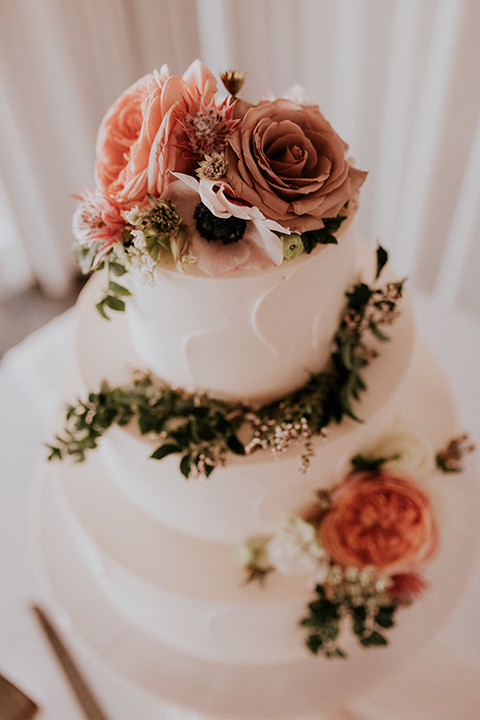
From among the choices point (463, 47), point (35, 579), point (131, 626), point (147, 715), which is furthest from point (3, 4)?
point (147, 715)

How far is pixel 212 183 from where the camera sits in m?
0.85

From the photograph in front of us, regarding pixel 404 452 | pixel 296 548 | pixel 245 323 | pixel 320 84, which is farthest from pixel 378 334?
pixel 320 84

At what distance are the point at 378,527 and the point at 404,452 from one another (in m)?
0.22

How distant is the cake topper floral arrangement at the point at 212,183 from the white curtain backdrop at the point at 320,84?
59.5 inches

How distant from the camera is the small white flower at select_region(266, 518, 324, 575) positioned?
4.53 ft

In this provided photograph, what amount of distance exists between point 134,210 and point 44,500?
147 centimetres

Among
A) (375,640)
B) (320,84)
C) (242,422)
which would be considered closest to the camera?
(242,422)

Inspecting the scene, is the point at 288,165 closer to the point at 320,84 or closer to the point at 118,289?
the point at 118,289

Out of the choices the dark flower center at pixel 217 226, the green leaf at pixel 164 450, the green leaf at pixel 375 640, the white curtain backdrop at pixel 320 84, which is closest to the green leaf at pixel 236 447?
the green leaf at pixel 164 450

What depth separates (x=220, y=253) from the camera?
96 cm

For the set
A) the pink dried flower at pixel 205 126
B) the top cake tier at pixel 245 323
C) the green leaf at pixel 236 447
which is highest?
the pink dried flower at pixel 205 126

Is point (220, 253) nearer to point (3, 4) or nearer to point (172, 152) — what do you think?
point (172, 152)

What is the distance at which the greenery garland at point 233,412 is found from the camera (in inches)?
46.8

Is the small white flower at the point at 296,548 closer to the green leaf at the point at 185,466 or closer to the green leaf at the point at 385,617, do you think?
the green leaf at the point at 385,617
